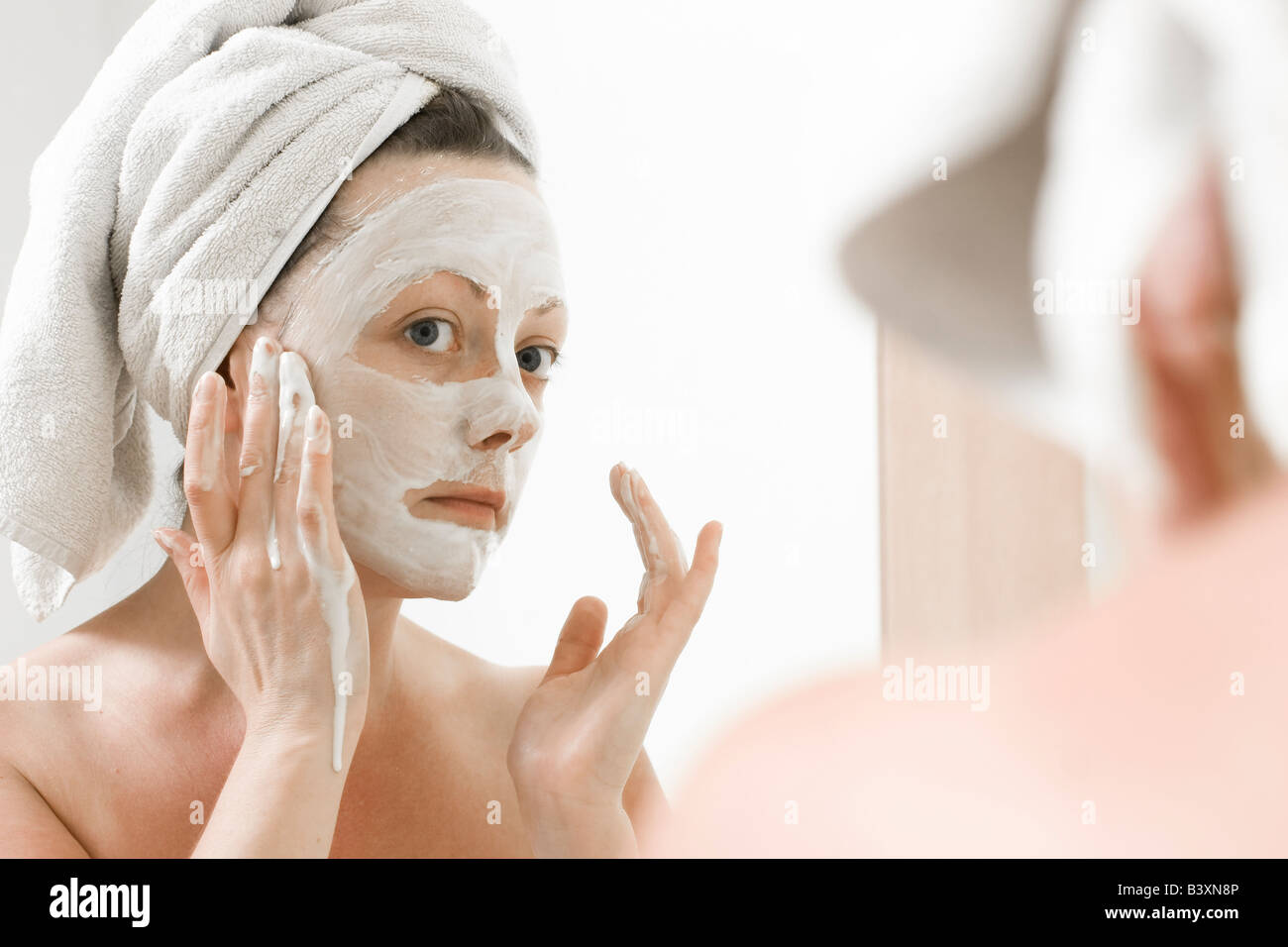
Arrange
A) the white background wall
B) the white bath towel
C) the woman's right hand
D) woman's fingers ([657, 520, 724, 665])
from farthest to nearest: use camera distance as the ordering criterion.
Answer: the white background wall, woman's fingers ([657, 520, 724, 665]), the woman's right hand, the white bath towel

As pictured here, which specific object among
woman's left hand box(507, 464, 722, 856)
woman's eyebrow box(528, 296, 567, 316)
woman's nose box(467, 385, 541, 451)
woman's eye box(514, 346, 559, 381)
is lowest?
woman's left hand box(507, 464, 722, 856)

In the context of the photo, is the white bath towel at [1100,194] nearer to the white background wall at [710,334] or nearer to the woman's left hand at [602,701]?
the woman's left hand at [602,701]

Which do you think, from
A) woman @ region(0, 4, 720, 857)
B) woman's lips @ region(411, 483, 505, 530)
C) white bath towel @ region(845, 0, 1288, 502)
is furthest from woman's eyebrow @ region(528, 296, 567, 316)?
white bath towel @ region(845, 0, 1288, 502)

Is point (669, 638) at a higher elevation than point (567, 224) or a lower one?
lower

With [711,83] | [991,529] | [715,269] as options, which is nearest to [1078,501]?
[991,529]

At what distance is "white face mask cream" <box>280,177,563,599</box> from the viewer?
71 centimetres

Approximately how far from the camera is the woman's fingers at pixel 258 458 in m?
0.67

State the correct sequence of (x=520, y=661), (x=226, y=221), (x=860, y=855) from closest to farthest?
1. (x=860, y=855)
2. (x=226, y=221)
3. (x=520, y=661)

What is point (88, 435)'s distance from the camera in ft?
2.33

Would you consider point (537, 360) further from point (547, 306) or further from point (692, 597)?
point (692, 597)

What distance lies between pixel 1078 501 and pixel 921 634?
0.17 metres

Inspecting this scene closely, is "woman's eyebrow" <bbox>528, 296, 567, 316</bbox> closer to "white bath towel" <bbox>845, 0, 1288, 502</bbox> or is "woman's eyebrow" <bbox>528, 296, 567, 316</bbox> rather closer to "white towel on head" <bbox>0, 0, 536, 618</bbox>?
"white towel on head" <bbox>0, 0, 536, 618</bbox>

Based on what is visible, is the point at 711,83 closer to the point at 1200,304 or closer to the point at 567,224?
the point at 567,224

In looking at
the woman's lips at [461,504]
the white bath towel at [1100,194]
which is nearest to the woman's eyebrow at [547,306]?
the woman's lips at [461,504]
